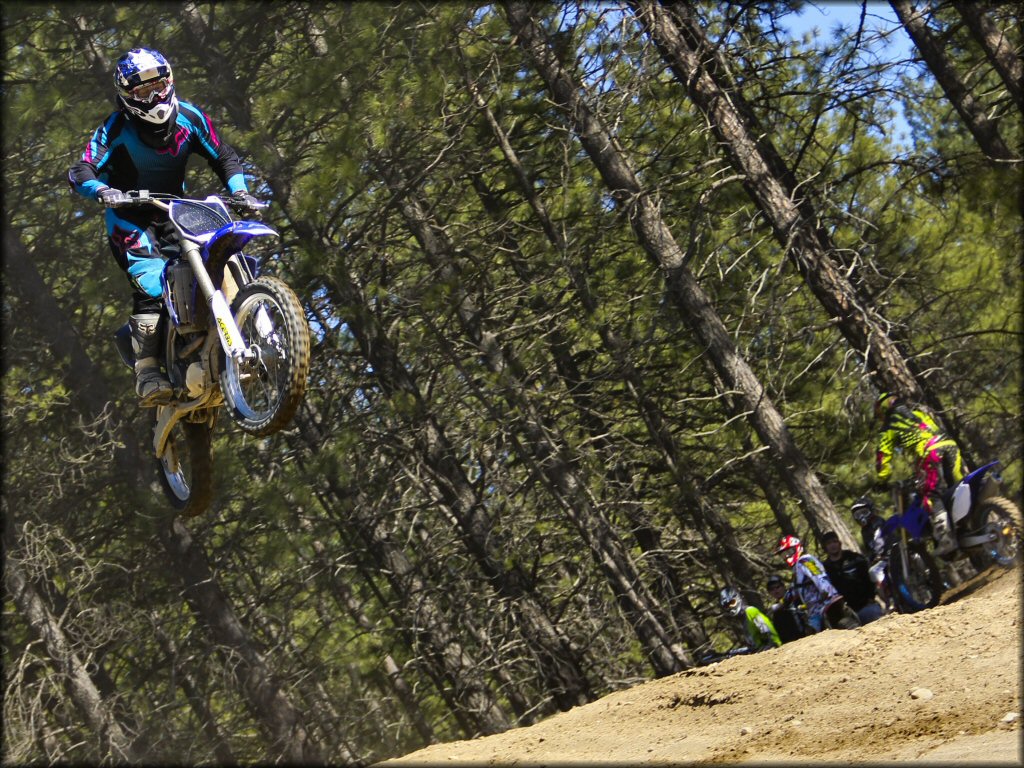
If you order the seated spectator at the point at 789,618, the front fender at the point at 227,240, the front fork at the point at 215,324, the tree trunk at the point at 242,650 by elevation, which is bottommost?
the seated spectator at the point at 789,618

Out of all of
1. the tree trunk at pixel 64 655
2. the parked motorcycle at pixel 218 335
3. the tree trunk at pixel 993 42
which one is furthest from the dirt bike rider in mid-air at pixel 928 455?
the tree trunk at pixel 64 655

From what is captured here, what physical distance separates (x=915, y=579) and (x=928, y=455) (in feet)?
4.71

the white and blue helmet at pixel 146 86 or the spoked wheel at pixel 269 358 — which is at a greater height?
the white and blue helmet at pixel 146 86

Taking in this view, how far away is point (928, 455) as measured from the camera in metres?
10.7

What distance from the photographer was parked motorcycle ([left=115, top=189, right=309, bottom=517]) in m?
6.22

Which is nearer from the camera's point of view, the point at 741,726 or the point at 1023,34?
the point at 741,726

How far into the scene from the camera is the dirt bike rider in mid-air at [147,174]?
690 cm

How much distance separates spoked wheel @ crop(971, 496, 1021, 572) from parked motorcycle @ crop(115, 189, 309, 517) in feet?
22.4

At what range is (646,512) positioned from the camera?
15.1m

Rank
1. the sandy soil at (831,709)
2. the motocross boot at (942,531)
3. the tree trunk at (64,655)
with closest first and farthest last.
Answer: the sandy soil at (831,709)
the motocross boot at (942,531)
the tree trunk at (64,655)

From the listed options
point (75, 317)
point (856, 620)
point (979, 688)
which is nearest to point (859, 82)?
point (856, 620)

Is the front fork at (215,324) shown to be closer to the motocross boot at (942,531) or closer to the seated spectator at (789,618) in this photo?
the motocross boot at (942,531)

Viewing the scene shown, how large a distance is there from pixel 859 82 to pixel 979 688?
24.5ft

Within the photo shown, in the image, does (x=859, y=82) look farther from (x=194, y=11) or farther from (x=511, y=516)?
(x=194, y=11)
